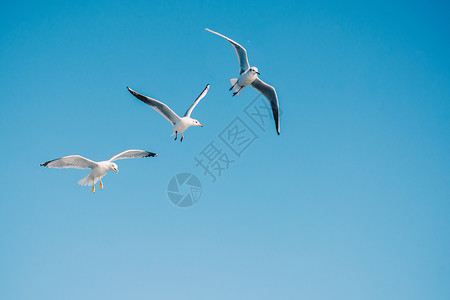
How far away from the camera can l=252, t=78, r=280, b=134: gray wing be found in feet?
50.3

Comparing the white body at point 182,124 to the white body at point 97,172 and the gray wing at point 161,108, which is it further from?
the white body at point 97,172

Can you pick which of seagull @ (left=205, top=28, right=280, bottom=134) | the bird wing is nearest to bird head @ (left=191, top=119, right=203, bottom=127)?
seagull @ (left=205, top=28, right=280, bottom=134)

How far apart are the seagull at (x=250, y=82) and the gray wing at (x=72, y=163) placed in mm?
5129

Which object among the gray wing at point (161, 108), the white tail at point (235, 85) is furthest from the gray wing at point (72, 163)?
the white tail at point (235, 85)

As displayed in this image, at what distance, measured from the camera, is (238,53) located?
14.1 metres

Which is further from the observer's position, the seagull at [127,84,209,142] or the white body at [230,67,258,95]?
the white body at [230,67,258,95]

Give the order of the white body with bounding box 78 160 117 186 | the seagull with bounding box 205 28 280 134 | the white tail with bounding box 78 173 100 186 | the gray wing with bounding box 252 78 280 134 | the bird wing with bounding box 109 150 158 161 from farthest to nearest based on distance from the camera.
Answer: the gray wing with bounding box 252 78 280 134
the bird wing with bounding box 109 150 158 161
the seagull with bounding box 205 28 280 134
the white tail with bounding box 78 173 100 186
the white body with bounding box 78 160 117 186

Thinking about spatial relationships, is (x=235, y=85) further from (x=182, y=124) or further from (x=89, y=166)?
(x=89, y=166)

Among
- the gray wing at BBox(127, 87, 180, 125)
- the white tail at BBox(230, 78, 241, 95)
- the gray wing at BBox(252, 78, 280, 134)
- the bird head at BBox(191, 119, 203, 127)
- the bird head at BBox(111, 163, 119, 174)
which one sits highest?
the gray wing at BBox(252, 78, 280, 134)

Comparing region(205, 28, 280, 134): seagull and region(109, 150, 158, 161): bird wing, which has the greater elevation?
region(205, 28, 280, 134): seagull

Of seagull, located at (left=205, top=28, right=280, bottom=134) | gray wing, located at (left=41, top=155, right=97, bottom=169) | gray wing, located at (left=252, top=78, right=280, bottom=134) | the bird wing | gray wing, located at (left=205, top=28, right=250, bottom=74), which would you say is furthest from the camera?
gray wing, located at (left=252, top=78, right=280, bottom=134)

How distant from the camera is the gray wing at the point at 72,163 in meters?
12.6

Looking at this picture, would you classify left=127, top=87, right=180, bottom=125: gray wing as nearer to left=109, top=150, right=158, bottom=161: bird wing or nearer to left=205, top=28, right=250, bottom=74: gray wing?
left=109, top=150, right=158, bottom=161: bird wing

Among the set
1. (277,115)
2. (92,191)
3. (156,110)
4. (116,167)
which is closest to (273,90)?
(277,115)
